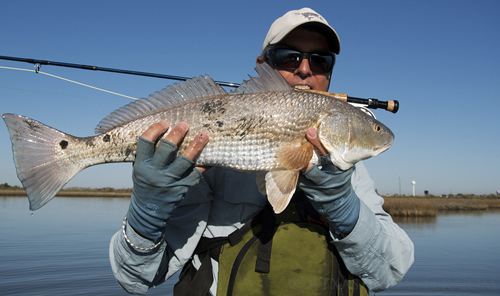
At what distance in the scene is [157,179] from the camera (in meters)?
2.24

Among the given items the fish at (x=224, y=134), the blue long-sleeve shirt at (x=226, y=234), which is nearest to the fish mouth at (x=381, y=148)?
the fish at (x=224, y=134)

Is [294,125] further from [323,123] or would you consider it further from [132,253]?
[132,253]

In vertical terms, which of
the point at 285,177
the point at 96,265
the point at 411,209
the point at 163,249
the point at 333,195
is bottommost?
the point at 96,265

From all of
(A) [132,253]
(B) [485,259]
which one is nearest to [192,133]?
(A) [132,253]

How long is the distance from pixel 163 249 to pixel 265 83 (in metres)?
1.57

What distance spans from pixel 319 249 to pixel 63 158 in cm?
212

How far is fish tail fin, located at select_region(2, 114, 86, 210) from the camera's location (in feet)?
7.47

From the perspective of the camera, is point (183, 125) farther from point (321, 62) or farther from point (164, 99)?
point (321, 62)

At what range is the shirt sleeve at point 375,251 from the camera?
7.66 feet


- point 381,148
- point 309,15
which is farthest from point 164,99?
point 381,148

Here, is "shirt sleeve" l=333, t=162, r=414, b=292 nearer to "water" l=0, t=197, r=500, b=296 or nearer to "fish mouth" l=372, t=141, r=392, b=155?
"fish mouth" l=372, t=141, r=392, b=155

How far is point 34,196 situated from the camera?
2.26m

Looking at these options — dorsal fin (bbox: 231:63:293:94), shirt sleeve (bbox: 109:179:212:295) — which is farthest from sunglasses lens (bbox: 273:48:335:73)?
shirt sleeve (bbox: 109:179:212:295)

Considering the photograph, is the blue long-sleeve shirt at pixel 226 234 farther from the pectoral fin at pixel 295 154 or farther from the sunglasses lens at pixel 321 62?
the sunglasses lens at pixel 321 62
